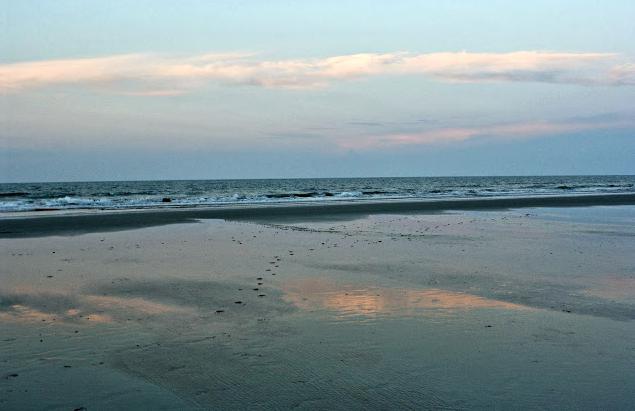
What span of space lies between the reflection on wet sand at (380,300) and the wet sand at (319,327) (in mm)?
44

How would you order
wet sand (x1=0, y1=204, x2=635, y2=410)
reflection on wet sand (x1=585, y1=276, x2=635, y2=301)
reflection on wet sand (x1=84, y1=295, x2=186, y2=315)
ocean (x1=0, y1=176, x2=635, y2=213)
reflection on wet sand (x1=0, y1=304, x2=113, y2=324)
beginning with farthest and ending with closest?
ocean (x1=0, y1=176, x2=635, y2=213), reflection on wet sand (x1=585, y1=276, x2=635, y2=301), reflection on wet sand (x1=84, y1=295, x2=186, y2=315), reflection on wet sand (x1=0, y1=304, x2=113, y2=324), wet sand (x1=0, y1=204, x2=635, y2=410)

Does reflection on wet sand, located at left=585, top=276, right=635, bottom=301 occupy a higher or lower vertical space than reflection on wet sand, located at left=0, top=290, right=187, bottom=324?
higher

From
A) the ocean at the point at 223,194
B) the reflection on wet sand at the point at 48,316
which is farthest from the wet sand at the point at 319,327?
the ocean at the point at 223,194

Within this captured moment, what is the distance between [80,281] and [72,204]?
3190cm

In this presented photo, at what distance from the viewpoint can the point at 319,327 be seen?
6.96 m

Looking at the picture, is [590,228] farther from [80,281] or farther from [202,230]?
[80,281]

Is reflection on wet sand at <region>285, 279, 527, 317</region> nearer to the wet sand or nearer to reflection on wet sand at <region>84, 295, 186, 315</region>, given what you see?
the wet sand

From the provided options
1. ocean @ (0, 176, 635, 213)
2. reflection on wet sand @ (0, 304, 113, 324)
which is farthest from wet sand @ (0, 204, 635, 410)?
ocean @ (0, 176, 635, 213)

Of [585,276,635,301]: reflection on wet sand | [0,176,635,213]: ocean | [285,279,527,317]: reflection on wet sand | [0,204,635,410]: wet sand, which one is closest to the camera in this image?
[0,204,635,410]: wet sand

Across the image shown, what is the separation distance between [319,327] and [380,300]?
5.72 ft

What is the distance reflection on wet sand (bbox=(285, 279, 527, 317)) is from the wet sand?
0.04 metres

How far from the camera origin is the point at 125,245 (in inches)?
607

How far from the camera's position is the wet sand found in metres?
4.92

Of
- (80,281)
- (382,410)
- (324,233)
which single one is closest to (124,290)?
(80,281)
